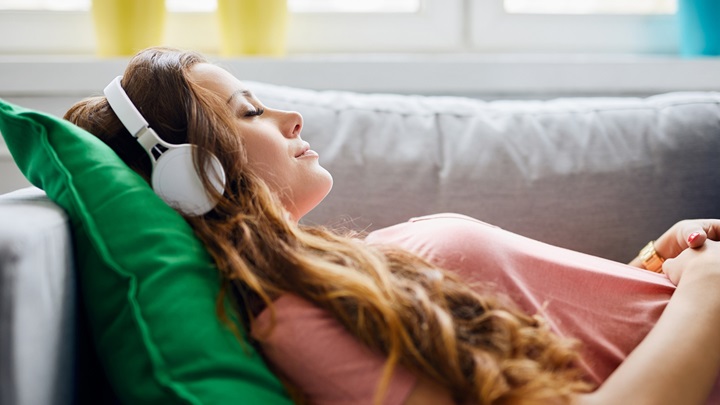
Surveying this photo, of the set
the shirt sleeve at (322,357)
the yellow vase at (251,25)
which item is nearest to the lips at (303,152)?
the shirt sleeve at (322,357)

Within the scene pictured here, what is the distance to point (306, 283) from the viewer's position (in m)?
0.79

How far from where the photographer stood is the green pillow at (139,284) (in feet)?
2.34

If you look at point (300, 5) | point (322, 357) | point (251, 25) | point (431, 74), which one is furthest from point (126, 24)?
point (322, 357)

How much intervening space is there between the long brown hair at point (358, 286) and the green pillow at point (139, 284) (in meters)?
0.04

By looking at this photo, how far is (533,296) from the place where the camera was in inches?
35.8

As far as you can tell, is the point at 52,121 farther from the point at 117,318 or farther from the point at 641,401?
the point at 641,401

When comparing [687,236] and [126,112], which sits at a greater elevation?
[126,112]

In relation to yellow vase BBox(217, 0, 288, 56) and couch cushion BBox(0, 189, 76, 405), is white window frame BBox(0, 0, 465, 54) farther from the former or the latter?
couch cushion BBox(0, 189, 76, 405)

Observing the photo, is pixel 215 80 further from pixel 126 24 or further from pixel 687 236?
pixel 126 24

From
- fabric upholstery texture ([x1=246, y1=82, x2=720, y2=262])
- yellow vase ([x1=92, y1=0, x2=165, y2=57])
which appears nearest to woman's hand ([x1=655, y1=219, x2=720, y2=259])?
fabric upholstery texture ([x1=246, y1=82, x2=720, y2=262])

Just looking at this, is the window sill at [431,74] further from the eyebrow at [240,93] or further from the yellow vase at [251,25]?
the eyebrow at [240,93]

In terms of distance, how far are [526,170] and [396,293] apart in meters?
0.67

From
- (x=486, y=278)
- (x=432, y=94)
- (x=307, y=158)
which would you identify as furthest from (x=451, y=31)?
(x=486, y=278)

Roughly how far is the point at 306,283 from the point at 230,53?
1149 mm
